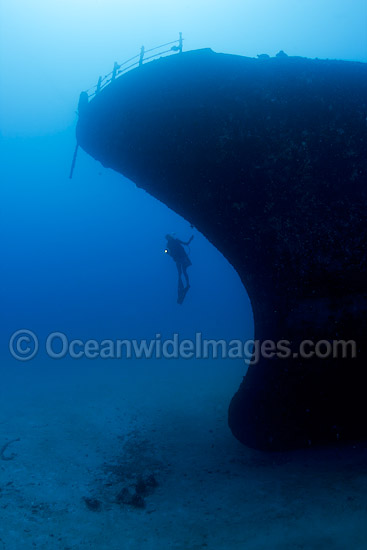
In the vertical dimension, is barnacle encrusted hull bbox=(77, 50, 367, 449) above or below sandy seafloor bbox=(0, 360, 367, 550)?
above

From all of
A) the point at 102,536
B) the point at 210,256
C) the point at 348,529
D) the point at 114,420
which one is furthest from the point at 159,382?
the point at 210,256

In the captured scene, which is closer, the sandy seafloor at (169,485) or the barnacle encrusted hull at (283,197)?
the sandy seafloor at (169,485)

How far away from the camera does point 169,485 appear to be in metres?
6.28

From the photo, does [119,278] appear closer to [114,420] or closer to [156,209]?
[156,209]

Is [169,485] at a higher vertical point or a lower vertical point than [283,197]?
lower

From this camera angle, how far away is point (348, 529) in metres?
3.98

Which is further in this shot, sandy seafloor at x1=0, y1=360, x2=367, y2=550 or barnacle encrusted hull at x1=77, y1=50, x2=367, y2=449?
barnacle encrusted hull at x1=77, y1=50, x2=367, y2=449

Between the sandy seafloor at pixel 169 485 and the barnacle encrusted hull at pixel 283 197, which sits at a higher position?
the barnacle encrusted hull at pixel 283 197

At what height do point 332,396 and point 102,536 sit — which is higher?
point 332,396

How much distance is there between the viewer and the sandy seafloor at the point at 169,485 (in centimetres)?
449

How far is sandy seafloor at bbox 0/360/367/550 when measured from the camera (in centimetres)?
449

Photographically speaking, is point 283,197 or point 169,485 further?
point 169,485

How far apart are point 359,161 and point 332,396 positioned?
3.55 metres

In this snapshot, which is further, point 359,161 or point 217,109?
point 217,109
